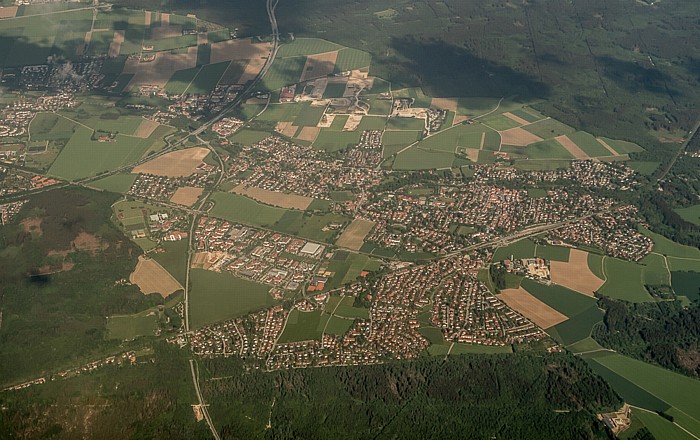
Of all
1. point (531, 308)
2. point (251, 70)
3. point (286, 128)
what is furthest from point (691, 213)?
point (251, 70)

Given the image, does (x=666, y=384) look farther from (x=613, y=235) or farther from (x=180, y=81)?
(x=180, y=81)

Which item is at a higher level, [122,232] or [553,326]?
[553,326]

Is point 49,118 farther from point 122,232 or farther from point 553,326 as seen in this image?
point 553,326

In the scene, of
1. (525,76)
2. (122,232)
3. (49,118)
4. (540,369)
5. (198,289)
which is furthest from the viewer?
(525,76)

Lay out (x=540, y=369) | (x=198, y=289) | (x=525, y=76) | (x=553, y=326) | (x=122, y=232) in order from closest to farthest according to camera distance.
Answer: (x=540, y=369)
(x=553, y=326)
(x=198, y=289)
(x=122, y=232)
(x=525, y=76)

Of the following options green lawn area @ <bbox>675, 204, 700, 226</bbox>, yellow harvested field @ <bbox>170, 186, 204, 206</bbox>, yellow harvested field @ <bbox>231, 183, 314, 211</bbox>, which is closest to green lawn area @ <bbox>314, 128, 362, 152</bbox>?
yellow harvested field @ <bbox>231, 183, 314, 211</bbox>

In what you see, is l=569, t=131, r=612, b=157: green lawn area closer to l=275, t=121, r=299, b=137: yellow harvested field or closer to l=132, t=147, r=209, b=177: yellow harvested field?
l=275, t=121, r=299, b=137: yellow harvested field

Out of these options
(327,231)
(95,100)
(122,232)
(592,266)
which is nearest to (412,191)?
(327,231)
